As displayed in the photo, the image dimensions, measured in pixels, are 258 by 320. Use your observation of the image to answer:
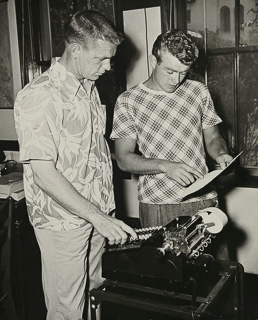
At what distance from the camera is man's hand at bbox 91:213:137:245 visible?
183cm

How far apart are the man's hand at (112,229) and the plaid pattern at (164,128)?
759mm

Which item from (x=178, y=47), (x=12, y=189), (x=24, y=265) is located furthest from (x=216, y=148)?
(x=24, y=265)

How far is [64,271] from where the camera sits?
214 centimetres

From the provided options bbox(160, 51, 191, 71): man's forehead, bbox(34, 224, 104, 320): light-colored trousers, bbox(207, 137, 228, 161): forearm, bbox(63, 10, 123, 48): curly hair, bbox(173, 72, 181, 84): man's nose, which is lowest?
bbox(34, 224, 104, 320): light-colored trousers

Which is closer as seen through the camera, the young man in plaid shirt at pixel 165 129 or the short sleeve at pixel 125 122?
the young man in plaid shirt at pixel 165 129

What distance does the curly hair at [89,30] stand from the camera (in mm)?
2088

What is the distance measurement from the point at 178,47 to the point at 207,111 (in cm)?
44

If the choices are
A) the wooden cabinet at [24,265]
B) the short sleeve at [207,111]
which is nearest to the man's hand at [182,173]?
the short sleeve at [207,111]

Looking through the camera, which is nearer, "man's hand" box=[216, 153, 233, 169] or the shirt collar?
the shirt collar

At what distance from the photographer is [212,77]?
357cm

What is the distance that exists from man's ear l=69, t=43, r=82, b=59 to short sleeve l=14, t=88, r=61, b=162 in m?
0.24

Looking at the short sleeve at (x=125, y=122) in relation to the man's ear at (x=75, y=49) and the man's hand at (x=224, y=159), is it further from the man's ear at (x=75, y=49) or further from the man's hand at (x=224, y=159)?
the man's ear at (x=75, y=49)

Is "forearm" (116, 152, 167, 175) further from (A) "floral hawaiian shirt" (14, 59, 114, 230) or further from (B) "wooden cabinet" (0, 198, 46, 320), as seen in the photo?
(B) "wooden cabinet" (0, 198, 46, 320)

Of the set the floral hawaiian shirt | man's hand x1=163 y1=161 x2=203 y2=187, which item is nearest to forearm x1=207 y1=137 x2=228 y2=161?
man's hand x1=163 y1=161 x2=203 y2=187
